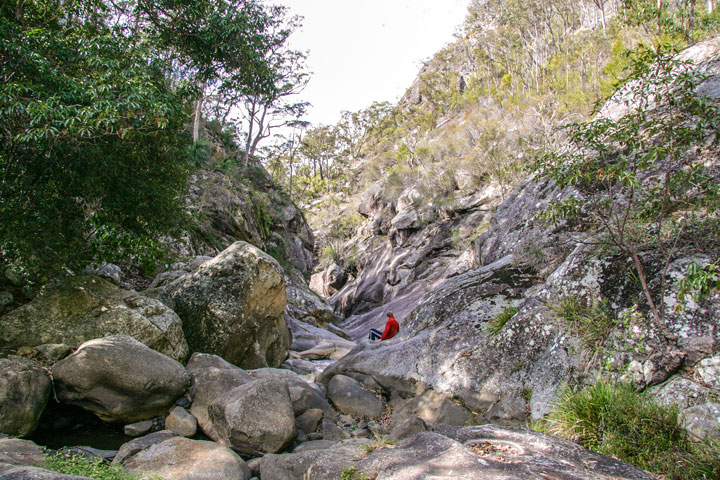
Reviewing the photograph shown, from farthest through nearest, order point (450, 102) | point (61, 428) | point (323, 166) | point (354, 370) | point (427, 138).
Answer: point (323, 166), point (450, 102), point (427, 138), point (354, 370), point (61, 428)

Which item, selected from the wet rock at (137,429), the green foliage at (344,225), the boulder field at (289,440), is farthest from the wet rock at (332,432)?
the green foliage at (344,225)

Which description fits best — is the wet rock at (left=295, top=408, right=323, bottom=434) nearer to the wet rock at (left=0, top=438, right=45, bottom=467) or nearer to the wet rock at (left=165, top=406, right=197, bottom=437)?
the wet rock at (left=165, top=406, right=197, bottom=437)

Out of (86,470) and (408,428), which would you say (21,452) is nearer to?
(86,470)

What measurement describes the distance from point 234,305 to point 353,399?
361 cm

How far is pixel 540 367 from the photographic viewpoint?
6359 millimetres

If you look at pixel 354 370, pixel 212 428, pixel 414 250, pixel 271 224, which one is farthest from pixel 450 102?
pixel 212 428

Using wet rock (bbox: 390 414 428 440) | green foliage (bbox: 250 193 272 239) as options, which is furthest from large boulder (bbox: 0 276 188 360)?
green foliage (bbox: 250 193 272 239)

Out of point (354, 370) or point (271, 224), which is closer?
point (354, 370)

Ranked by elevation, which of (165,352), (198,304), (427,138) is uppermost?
(427,138)

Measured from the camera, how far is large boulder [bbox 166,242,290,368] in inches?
363

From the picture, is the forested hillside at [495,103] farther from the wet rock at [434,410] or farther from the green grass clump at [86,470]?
the green grass clump at [86,470]

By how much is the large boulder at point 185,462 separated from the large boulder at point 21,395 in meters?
1.40

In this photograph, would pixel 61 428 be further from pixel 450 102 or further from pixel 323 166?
pixel 323 166

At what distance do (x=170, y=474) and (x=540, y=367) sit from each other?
17.1ft
